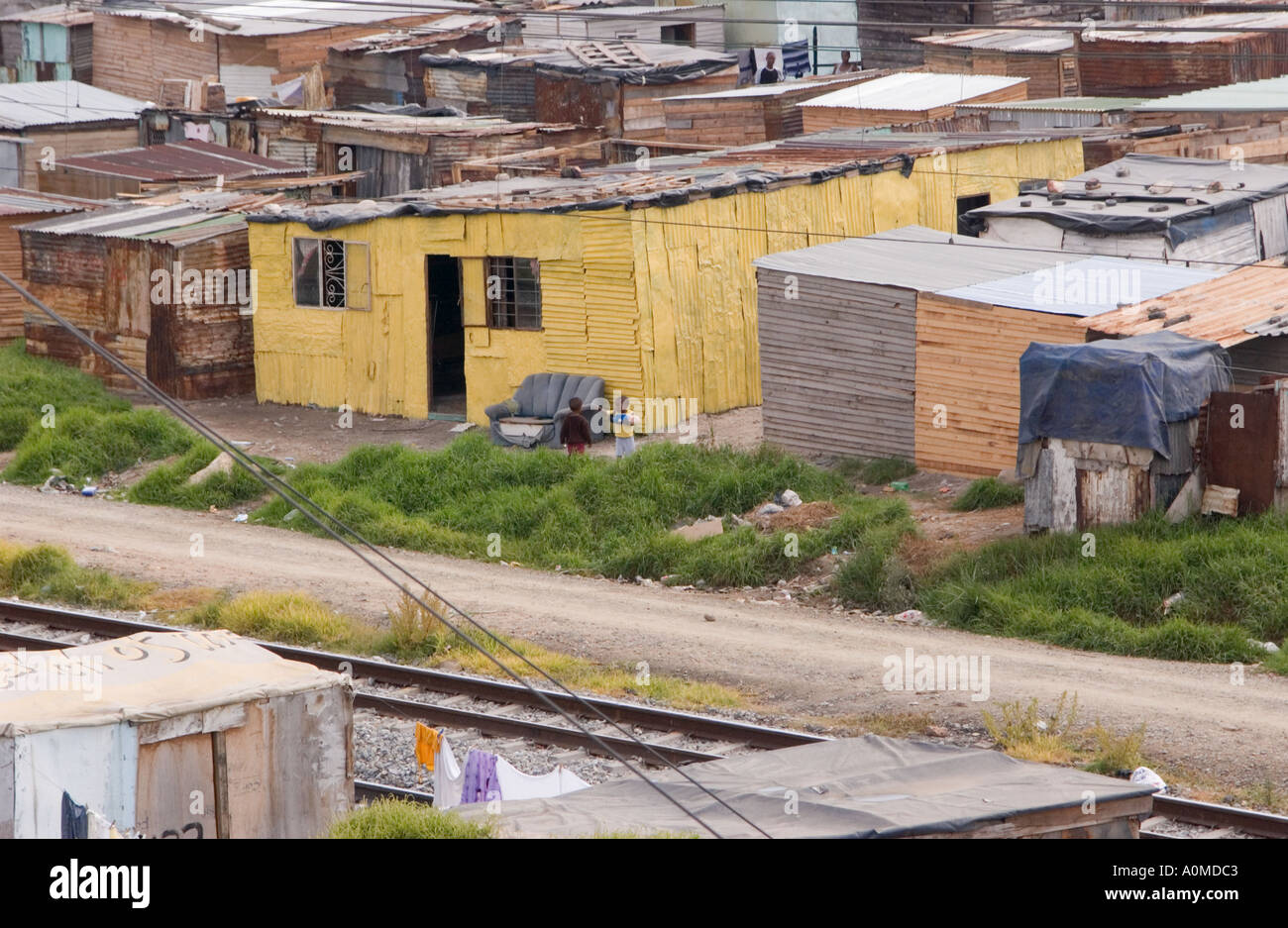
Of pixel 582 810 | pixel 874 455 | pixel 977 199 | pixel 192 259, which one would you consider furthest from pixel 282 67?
pixel 582 810

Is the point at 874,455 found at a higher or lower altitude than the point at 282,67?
lower

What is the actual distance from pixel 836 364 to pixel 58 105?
23.0 meters

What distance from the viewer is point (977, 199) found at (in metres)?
26.1

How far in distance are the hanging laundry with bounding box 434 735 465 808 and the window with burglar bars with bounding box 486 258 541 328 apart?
1170cm

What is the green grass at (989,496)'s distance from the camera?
56.5 feet

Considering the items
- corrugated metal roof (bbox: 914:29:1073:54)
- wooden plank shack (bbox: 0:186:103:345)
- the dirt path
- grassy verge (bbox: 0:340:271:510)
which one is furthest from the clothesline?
corrugated metal roof (bbox: 914:29:1073:54)

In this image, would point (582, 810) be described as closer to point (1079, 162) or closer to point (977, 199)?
point (977, 199)

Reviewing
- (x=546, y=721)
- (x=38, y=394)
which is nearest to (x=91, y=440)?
(x=38, y=394)

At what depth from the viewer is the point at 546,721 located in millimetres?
12938

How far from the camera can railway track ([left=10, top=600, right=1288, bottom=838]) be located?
34.4 feet

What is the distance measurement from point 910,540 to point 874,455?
3.09 m

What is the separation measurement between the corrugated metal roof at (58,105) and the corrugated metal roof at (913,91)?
48.6ft

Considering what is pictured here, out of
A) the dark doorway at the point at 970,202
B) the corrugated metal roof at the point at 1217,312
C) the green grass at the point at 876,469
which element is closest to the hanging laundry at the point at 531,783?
the corrugated metal roof at the point at 1217,312

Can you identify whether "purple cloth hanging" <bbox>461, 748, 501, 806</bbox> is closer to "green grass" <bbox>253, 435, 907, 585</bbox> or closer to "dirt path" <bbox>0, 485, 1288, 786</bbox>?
"dirt path" <bbox>0, 485, 1288, 786</bbox>
